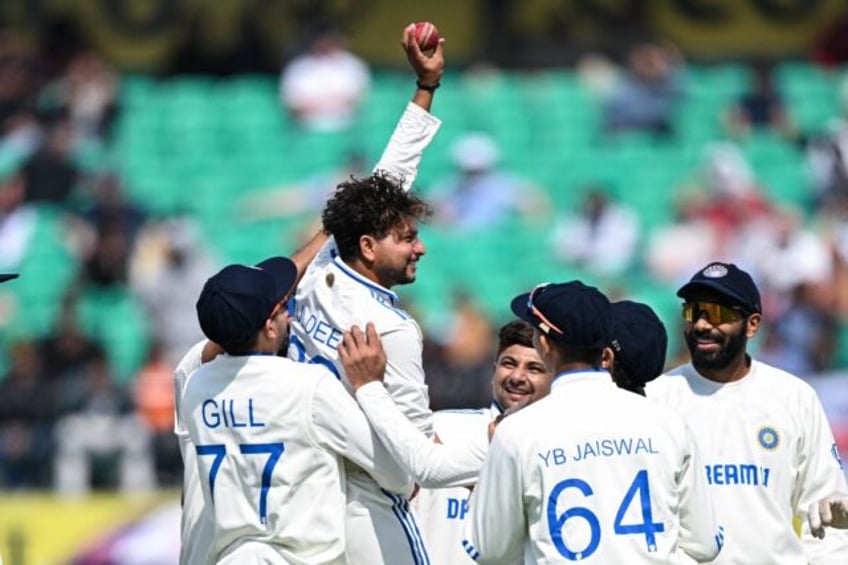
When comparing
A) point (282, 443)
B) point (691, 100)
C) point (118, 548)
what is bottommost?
point (118, 548)

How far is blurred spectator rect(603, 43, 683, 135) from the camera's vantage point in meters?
18.5

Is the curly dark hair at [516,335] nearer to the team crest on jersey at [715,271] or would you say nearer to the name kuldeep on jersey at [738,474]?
the team crest on jersey at [715,271]

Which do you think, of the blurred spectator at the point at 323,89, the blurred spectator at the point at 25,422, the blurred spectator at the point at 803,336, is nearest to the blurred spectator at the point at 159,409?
the blurred spectator at the point at 25,422

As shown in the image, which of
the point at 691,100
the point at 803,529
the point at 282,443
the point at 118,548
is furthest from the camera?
the point at 691,100

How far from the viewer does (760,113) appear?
61.3ft

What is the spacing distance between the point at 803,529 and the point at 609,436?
76.5 inches

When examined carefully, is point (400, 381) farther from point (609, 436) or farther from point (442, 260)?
point (442, 260)

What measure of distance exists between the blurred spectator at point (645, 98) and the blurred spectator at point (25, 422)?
6.29m

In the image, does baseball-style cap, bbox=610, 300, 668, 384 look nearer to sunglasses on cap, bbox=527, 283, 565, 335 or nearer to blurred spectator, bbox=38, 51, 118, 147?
sunglasses on cap, bbox=527, 283, 565, 335

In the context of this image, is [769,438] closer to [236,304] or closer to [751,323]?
[751,323]

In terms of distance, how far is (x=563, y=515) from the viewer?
217 inches

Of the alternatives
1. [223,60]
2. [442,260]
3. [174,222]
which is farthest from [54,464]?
[223,60]

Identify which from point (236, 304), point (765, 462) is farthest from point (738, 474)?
point (236, 304)

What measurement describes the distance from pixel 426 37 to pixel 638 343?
4.99 ft
